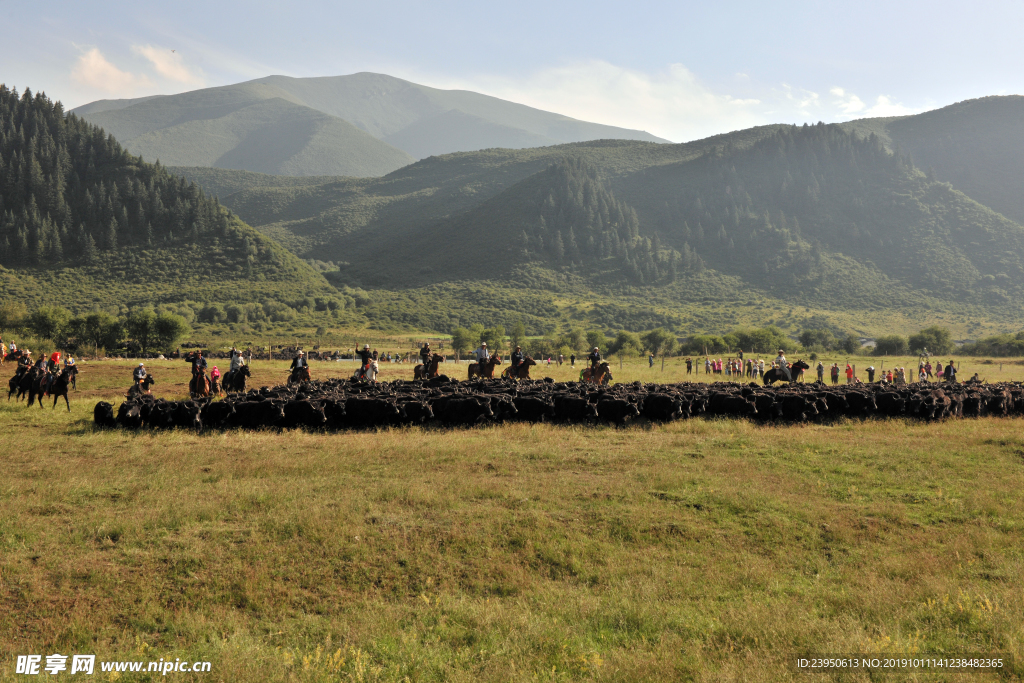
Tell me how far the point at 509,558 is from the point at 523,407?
9.90 meters

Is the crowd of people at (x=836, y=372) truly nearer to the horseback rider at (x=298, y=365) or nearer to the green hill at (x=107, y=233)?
the horseback rider at (x=298, y=365)

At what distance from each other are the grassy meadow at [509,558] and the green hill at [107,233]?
94813 millimetres

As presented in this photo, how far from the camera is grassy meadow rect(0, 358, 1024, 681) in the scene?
602 centimetres

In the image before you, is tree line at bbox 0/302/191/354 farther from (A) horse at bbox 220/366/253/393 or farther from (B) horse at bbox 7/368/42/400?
(A) horse at bbox 220/366/253/393

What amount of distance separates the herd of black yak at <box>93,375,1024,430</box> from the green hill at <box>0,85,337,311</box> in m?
87.1

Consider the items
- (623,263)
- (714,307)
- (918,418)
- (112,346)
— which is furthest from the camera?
(623,263)

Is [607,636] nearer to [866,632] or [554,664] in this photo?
[554,664]

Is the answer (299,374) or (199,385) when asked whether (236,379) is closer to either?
(199,385)

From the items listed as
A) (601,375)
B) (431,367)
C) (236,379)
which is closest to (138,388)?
(236,379)

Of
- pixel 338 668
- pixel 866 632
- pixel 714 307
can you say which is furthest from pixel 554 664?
pixel 714 307

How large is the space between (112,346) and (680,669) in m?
64.0

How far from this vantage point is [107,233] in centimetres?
11125

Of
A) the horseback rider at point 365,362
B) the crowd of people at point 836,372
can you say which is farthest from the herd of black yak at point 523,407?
the crowd of people at point 836,372

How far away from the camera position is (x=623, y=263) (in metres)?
148
